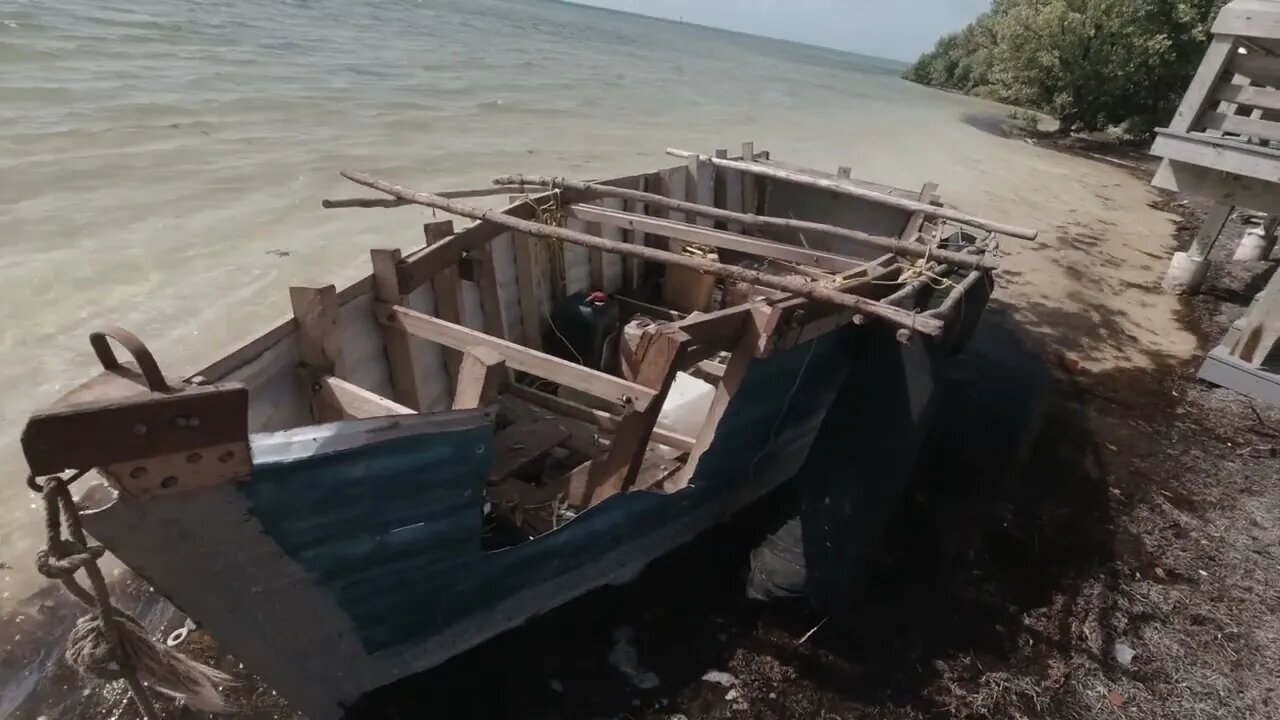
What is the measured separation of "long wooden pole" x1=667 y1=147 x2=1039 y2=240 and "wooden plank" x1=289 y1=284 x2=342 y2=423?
4603 mm

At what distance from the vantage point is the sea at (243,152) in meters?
7.27

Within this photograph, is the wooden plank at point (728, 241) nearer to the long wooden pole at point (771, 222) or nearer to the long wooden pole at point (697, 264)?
the long wooden pole at point (771, 222)

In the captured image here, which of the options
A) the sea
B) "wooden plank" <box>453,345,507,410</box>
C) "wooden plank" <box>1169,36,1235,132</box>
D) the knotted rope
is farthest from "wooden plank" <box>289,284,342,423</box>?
"wooden plank" <box>1169,36,1235,132</box>

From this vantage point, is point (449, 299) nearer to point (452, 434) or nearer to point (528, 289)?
point (528, 289)

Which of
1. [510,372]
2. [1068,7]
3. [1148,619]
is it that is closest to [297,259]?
[510,372]

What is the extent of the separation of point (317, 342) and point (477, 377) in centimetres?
99

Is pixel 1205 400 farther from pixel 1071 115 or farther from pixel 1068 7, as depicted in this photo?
pixel 1071 115

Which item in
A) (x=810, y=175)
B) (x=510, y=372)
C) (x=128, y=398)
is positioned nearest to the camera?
(x=128, y=398)

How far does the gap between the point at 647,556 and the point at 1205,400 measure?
23.6ft

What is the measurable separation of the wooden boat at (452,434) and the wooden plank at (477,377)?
14 millimetres

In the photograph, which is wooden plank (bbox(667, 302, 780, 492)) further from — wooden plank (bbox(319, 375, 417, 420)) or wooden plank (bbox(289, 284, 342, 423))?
wooden plank (bbox(289, 284, 342, 423))

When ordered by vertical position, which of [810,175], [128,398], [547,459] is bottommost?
[547,459]

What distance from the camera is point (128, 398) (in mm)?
1884

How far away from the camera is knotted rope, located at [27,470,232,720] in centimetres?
187
